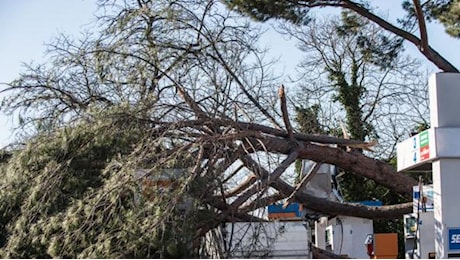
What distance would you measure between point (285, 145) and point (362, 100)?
674 inches

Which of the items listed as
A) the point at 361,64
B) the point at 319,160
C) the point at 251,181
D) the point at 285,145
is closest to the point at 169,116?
the point at 251,181

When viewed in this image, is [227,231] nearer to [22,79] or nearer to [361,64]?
[22,79]

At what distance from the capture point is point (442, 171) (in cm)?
958

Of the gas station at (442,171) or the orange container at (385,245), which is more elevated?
the gas station at (442,171)

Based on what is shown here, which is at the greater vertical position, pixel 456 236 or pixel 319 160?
pixel 319 160

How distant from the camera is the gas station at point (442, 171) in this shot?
373 inches

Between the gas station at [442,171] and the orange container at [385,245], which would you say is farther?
the orange container at [385,245]

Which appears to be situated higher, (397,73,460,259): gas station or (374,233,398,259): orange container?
(397,73,460,259): gas station

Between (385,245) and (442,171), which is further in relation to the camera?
(385,245)

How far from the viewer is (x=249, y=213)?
9.73 meters

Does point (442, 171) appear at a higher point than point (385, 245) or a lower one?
higher

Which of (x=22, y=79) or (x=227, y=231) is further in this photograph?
(x=22, y=79)

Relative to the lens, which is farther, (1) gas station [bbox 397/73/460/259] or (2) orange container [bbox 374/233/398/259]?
(2) orange container [bbox 374/233/398/259]

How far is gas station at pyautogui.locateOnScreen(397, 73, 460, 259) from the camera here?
9.47 metres
